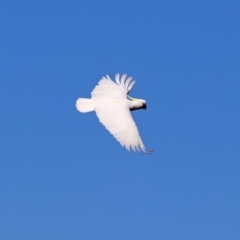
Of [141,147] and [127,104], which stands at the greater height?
[127,104]

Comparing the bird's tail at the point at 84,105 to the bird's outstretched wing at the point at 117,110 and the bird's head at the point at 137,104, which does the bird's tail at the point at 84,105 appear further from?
the bird's head at the point at 137,104

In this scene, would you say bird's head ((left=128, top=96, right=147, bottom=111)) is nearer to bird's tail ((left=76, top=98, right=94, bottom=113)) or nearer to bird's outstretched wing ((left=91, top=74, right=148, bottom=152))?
bird's outstretched wing ((left=91, top=74, right=148, bottom=152))

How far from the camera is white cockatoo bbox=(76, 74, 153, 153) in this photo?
2752 cm

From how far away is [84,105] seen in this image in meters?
28.8

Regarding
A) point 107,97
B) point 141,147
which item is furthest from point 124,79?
point 141,147

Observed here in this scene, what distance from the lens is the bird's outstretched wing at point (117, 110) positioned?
1080 inches

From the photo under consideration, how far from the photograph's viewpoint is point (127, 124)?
2811 centimetres

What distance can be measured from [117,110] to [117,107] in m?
0.23

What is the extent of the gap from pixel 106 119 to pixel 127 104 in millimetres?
1437

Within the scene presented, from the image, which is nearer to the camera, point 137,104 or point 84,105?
point 84,105

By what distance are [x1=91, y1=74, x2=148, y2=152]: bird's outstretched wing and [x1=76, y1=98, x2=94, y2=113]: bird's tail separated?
4.8 inches

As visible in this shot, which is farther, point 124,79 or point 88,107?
point 124,79

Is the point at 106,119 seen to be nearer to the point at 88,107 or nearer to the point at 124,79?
the point at 88,107

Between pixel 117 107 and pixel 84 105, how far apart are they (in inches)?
31.4
